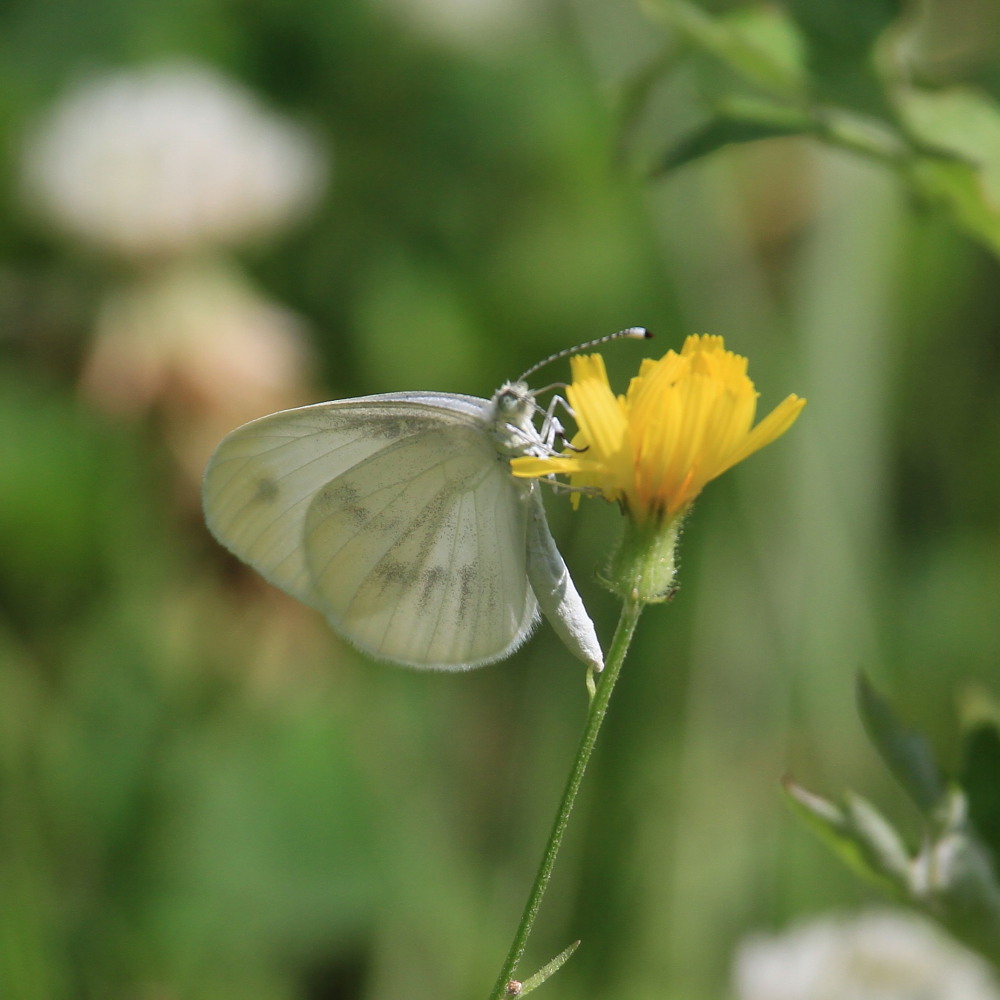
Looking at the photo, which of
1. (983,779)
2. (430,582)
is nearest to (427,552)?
(430,582)

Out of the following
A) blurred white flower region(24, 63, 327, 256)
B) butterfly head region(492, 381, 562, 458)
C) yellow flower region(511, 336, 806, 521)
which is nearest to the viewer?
Result: yellow flower region(511, 336, 806, 521)

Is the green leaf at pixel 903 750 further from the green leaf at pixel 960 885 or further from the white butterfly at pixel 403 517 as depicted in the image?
the white butterfly at pixel 403 517

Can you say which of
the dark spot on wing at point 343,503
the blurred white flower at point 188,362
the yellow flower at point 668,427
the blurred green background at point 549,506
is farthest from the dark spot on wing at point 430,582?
the blurred white flower at point 188,362

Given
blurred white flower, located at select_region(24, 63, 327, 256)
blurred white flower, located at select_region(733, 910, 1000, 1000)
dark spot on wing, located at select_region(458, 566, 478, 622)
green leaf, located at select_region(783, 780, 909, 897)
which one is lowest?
blurred white flower, located at select_region(733, 910, 1000, 1000)

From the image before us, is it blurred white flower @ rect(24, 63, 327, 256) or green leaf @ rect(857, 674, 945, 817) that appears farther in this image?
blurred white flower @ rect(24, 63, 327, 256)

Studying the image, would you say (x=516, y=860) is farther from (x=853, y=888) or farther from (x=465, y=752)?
(x=853, y=888)

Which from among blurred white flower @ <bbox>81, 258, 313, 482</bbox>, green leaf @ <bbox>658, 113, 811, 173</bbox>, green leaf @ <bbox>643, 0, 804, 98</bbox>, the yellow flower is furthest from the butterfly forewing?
blurred white flower @ <bbox>81, 258, 313, 482</bbox>

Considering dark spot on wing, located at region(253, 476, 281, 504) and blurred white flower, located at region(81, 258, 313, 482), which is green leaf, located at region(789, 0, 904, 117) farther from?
blurred white flower, located at region(81, 258, 313, 482)
